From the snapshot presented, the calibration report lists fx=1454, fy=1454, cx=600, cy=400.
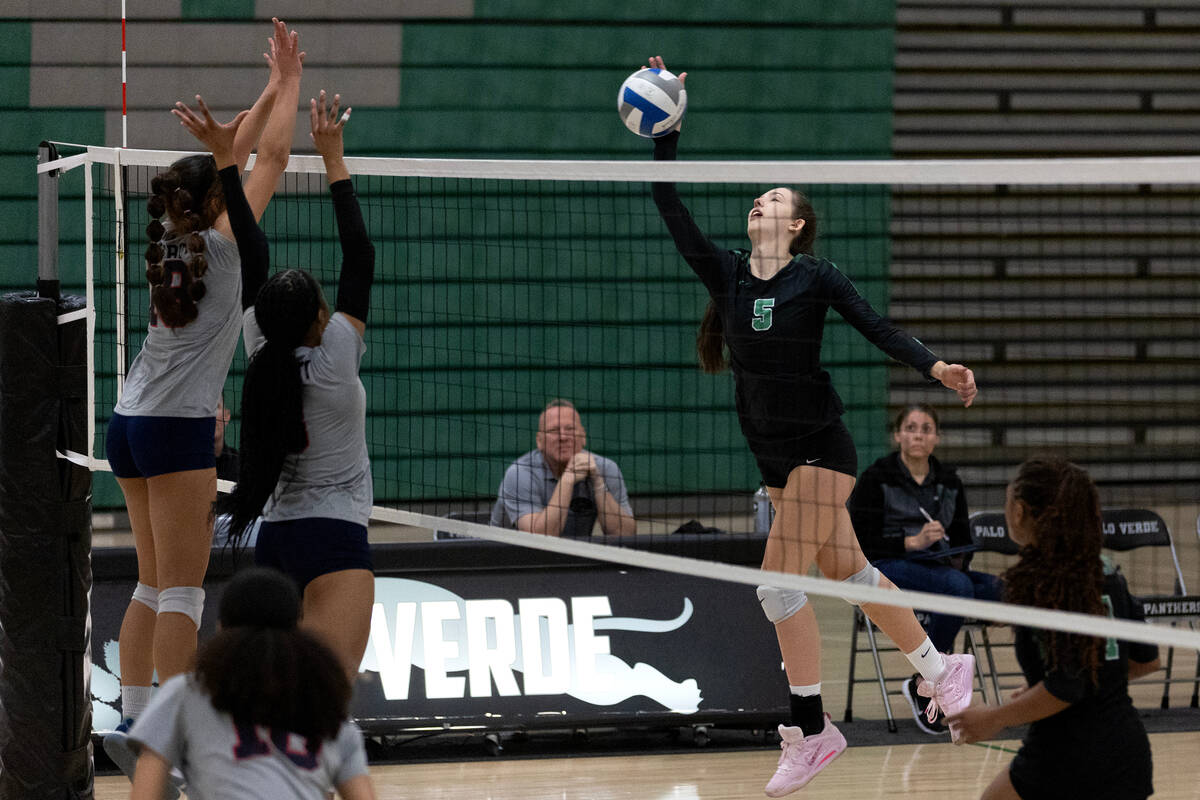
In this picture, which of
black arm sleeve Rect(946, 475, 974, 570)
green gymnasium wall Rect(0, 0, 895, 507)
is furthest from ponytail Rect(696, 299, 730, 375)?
green gymnasium wall Rect(0, 0, 895, 507)

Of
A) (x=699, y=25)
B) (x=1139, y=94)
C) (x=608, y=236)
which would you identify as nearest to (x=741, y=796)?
(x=608, y=236)

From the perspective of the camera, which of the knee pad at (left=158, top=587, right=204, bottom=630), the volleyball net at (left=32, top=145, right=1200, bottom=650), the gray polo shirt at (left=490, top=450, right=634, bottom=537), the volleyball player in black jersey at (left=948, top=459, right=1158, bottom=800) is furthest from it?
the volleyball net at (left=32, top=145, right=1200, bottom=650)

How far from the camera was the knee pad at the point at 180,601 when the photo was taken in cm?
448

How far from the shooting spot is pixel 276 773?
284 centimetres

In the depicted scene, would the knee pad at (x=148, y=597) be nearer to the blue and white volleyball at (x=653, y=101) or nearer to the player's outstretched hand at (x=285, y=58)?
the player's outstretched hand at (x=285, y=58)

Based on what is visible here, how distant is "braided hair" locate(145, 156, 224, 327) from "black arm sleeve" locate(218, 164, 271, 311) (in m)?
0.21

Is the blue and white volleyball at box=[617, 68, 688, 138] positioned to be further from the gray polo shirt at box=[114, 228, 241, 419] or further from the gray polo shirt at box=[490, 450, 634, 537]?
the gray polo shirt at box=[490, 450, 634, 537]

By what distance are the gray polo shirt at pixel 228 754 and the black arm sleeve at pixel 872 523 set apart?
440 cm

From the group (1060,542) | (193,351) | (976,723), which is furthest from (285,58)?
(976,723)

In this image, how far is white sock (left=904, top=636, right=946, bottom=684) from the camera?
4.94m

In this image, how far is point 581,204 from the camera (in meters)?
11.0

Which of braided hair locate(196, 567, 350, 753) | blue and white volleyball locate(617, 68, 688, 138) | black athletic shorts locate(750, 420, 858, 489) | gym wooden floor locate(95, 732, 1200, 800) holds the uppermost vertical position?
blue and white volleyball locate(617, 68, 688, 138)

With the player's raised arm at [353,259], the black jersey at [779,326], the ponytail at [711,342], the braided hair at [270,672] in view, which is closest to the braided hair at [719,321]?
the ponytail at [711,342]

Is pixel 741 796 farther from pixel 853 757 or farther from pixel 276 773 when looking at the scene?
pixel 276 773
